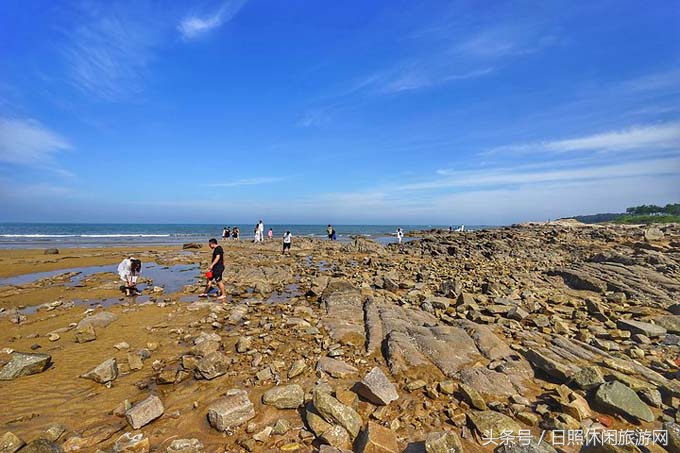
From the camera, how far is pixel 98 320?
9656mm

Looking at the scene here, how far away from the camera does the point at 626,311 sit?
1077cm

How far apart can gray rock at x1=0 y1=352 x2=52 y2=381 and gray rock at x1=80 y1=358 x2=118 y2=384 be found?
3.80 feet

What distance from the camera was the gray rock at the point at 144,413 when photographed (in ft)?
16.0

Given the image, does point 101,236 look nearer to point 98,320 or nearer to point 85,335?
point 98,320

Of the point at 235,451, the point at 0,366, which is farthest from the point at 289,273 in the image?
the point at 235,451

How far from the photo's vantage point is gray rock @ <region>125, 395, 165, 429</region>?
488 centimetres

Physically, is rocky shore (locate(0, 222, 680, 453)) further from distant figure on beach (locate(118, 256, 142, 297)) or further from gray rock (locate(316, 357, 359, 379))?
distant figure on beach (locate(118, 256, 142, 297))

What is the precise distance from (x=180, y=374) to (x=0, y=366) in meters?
4.37

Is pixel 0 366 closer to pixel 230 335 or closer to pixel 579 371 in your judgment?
pixel 230 335

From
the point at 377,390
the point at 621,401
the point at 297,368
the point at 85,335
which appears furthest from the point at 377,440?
the point at 85,335

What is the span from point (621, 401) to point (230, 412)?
6.46 metres

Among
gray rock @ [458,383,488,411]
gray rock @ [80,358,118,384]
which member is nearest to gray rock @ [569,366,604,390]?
gray rock @ [458,383,488,411]

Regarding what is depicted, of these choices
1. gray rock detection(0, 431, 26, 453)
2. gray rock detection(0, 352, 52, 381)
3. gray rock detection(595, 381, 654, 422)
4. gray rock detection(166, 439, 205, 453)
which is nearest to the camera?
gray rock detection(0, 431, 26, 453)

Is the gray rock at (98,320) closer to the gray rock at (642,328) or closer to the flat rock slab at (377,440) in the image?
the flat rock slab at (377,440)
